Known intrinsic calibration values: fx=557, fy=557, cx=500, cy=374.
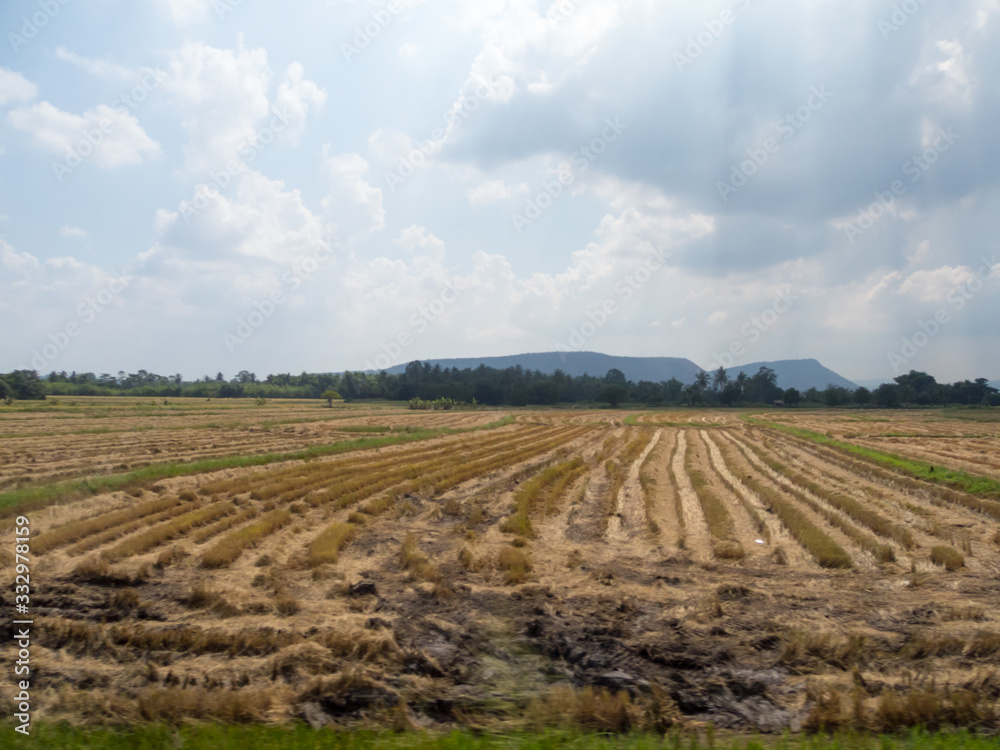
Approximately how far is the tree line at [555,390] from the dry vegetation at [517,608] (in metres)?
98.5

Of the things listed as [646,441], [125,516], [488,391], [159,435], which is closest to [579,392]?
[488,391]

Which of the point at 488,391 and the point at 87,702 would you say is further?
the point at 488,391

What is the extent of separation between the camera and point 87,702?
5.54 m

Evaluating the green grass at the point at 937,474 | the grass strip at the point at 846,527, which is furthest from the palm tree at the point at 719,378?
the grass strip at the point at 846,527

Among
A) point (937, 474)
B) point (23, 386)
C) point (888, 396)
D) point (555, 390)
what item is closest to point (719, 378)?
point (888, 396)

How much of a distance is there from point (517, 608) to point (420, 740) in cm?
337

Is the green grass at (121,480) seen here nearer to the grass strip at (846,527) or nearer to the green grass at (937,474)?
the grass strip at (846,527)

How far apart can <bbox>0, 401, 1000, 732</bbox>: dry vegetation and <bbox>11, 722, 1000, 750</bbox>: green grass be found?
9.4 inches

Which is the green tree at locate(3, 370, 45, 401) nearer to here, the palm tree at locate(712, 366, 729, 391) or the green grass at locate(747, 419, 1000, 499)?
the green grass at locate(747, 419, 1000, 499)

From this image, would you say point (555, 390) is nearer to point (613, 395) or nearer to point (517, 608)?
point (613, 395)

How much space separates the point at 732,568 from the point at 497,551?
4393 mm

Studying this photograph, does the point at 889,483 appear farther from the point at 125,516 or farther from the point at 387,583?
the point at 125,516

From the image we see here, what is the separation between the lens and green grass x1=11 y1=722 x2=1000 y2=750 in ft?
15.8

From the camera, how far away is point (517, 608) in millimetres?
8227
